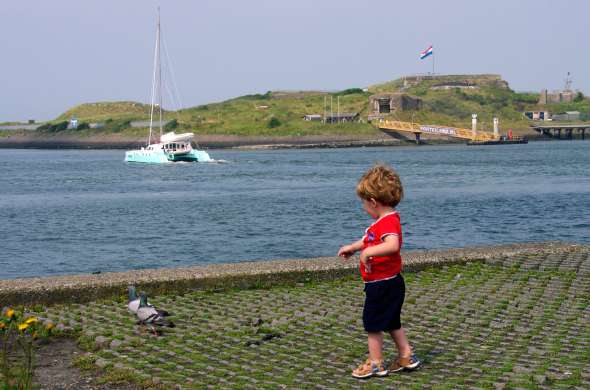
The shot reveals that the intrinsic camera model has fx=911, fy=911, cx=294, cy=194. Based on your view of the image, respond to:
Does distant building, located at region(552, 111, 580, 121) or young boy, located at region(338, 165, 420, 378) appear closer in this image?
young boy, located at region(338, 165, 420, 378)

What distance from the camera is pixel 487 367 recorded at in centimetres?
703

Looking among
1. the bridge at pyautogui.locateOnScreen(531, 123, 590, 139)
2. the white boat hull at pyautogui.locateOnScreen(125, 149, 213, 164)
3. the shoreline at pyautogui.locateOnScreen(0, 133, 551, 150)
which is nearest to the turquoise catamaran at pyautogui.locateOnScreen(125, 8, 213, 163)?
the white boat hull at pyautogui.locateOnScreen(125, 149, 213, 164)

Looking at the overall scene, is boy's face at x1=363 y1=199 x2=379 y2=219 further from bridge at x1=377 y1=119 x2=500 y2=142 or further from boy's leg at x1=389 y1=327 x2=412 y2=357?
bridge at x1=377 y1=119 x2=500 y2=142

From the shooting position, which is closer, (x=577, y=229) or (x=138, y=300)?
(x=138, y=300)

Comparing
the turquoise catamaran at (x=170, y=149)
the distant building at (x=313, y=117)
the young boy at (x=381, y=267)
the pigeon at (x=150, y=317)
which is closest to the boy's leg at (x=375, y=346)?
the young boy at (x=381, y=267)

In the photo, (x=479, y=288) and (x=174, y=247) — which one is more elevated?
(x=479, y=288)

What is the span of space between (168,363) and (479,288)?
14.3 feet

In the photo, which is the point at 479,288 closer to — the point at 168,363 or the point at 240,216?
the point at 168,363

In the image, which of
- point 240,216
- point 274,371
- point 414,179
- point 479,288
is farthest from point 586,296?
point 414,179

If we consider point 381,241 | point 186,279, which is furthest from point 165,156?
point 381,241

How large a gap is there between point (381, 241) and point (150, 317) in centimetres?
254

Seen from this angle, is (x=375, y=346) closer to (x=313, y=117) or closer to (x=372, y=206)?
(x=372, y=206)

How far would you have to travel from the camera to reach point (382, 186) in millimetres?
6910

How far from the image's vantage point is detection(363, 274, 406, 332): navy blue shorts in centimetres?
696
